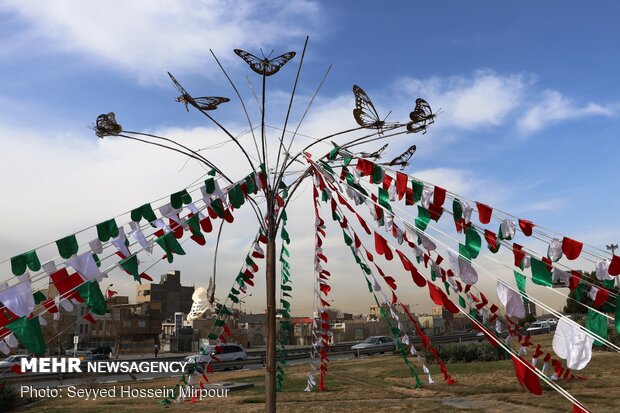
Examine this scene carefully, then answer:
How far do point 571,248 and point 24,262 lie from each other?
688cm

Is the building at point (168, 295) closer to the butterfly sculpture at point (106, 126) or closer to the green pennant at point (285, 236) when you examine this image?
the green pennant at point (285, 236)

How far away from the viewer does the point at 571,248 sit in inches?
232

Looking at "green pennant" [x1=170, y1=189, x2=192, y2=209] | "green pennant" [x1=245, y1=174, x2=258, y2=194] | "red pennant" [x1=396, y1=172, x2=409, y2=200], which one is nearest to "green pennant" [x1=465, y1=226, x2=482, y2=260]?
"red pennant" [x1=396, y1=172, x2=409, y2=200]

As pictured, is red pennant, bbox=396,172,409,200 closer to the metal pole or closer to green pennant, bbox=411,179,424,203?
green pennant, bbox=411,179,424,203

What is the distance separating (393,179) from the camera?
281 inches

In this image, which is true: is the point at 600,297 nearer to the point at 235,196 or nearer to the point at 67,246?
the point at 235,196

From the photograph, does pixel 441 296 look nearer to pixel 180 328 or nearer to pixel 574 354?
pixel 574 354

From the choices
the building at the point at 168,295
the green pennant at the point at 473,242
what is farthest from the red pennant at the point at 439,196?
the building at the point at 168,295

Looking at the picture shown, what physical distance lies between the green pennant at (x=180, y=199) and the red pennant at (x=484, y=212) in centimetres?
433

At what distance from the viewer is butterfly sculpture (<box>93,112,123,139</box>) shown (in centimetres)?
795

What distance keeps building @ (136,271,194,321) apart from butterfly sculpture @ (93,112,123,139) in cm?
7791

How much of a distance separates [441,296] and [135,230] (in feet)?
14.3

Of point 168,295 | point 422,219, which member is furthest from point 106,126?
point 168,295

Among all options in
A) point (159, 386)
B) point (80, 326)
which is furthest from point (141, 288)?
point (159, 386)
